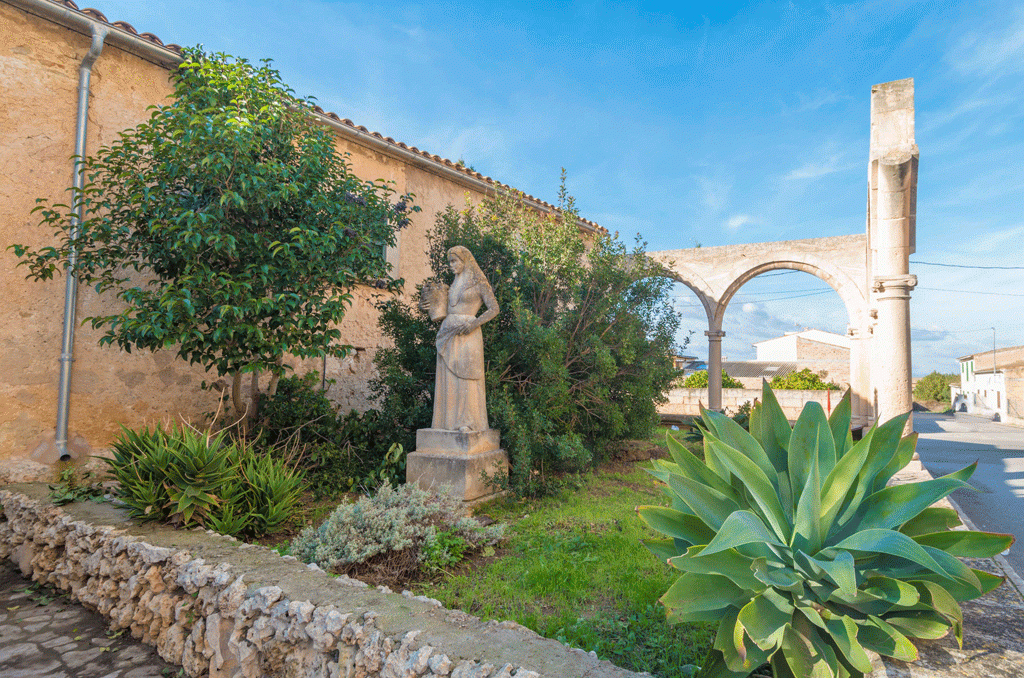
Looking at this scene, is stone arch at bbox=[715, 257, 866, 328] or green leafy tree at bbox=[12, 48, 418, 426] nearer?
green leafy tree at bbox=[12, 48, 418, 426]

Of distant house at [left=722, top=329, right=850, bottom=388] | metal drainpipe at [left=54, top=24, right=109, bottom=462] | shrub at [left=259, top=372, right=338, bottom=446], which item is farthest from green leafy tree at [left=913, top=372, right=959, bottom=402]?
metal drainpipe at [left=54, top=24, right=109, bottom=462]

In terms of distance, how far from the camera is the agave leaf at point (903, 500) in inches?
71.1

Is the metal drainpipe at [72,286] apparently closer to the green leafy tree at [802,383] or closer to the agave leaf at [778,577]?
the agave leaf at [778,577]

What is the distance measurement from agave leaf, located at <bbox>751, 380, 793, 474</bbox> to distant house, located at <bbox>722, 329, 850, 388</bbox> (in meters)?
29.8

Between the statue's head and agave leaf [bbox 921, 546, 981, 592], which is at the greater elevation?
the statue's head

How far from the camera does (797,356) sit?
3838cm

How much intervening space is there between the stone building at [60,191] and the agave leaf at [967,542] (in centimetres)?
690

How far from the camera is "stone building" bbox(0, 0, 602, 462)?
17.4 ft

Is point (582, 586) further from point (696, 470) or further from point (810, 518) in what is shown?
point (810, 518)

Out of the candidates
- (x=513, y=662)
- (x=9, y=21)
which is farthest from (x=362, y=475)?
(x=9, y=21)

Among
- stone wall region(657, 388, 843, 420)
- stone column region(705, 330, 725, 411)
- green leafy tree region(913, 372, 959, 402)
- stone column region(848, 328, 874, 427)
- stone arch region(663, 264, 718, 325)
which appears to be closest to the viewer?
stone column region(848, 328, 874, 427)

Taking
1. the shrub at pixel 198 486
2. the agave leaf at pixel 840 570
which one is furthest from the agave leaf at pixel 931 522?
the shrub at pixel 198 486

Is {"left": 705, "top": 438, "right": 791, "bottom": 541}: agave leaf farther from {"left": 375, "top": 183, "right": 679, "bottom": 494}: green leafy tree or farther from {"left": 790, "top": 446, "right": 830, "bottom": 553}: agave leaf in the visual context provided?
{"left": 375, "top": 183, "right": 679, "bottom": 494}: green leafy tree

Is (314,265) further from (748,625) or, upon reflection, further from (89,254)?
(748,625)
